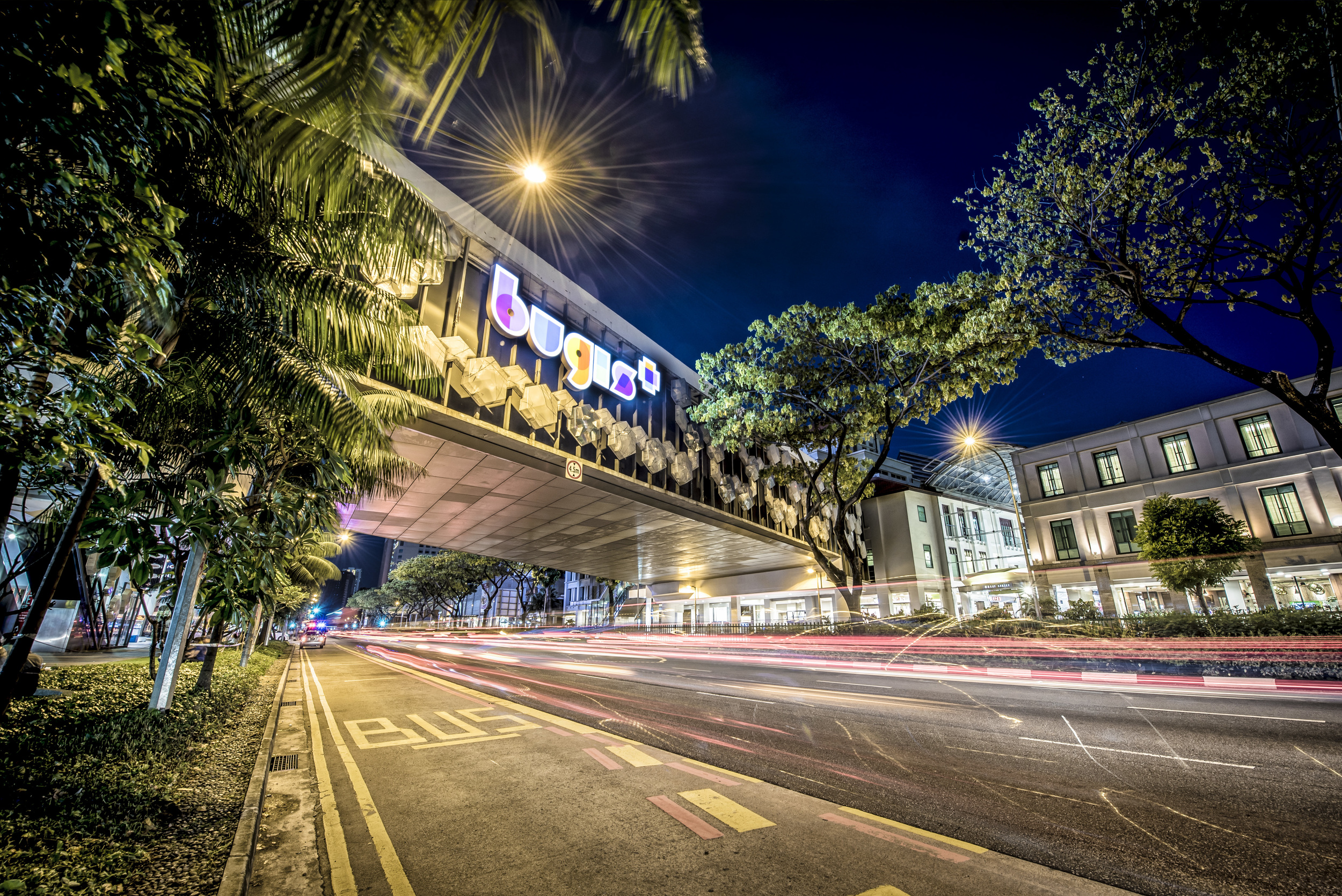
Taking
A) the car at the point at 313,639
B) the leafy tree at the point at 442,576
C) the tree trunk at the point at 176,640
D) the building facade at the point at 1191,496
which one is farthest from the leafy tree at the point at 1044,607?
the leafy tree at the point at 442,576

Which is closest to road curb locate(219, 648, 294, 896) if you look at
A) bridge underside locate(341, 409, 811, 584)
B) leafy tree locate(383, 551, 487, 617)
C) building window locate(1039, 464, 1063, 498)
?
bridge underside locate(341, 409, 811, 584)

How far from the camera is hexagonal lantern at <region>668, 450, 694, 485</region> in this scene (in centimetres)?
2225

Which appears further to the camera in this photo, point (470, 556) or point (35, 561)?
point (470, 556)

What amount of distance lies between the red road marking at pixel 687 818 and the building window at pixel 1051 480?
38751mm

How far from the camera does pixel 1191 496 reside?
1112 inches

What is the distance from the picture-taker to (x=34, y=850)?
3229 millimetres

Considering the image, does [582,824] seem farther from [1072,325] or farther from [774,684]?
[1072,325]

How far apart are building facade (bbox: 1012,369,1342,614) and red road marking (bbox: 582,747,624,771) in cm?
3337

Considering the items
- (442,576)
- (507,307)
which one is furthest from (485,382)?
(442,576)

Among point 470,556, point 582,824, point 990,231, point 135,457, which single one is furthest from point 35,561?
point 470,556

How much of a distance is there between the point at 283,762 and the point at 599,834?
5.31 m

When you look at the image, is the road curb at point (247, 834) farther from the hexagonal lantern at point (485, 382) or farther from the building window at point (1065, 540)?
the building window at point (1065, 540)

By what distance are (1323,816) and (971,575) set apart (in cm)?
4030

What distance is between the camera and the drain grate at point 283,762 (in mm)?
6498
